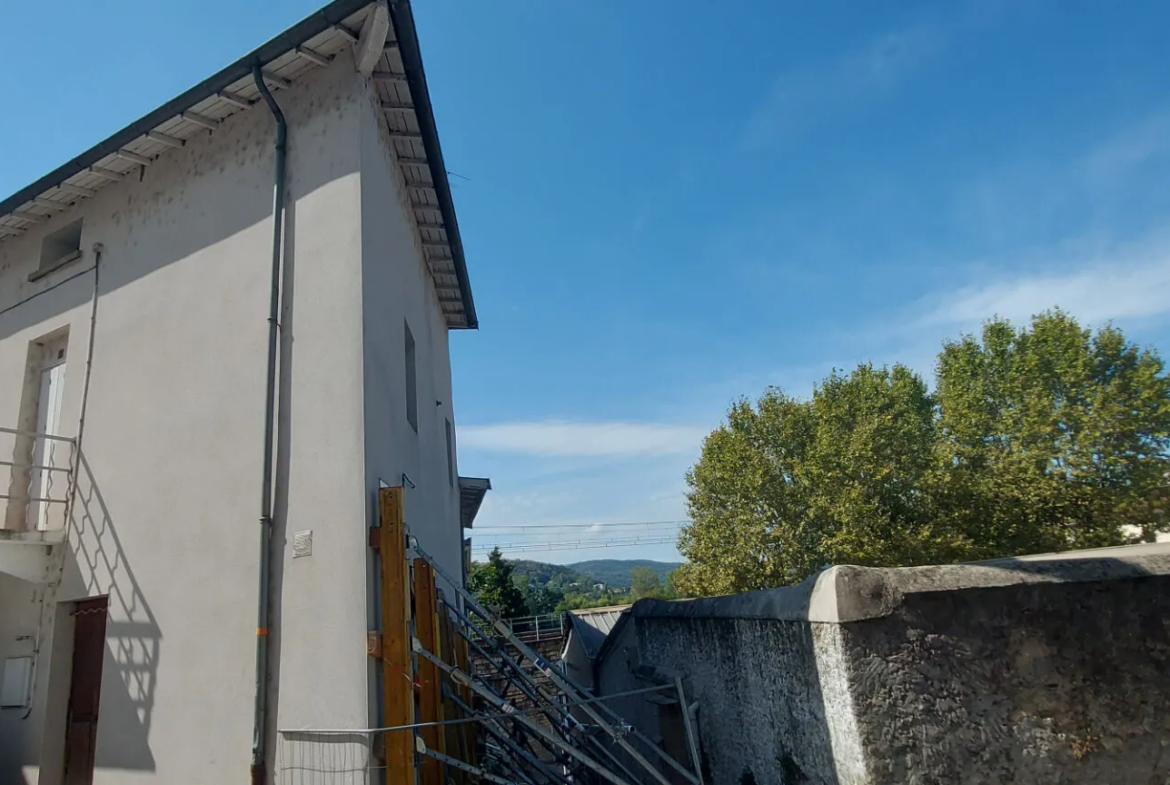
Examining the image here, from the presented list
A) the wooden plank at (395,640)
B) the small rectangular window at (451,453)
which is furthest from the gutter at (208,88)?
the small rectangular window at (451,453)

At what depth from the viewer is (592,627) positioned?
13914mm

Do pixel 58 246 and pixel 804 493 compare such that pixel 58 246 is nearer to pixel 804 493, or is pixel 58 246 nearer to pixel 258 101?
pixel 258 101

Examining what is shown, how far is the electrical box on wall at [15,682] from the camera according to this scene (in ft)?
19.4

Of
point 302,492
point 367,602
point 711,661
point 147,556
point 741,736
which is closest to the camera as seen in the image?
point 367,602

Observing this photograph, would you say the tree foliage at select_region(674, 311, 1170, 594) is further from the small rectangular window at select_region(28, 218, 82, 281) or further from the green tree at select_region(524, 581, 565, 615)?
the green tree at select_region(524, 581, 565, 615)

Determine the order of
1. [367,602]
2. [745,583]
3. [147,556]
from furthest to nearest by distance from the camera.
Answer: [745,583]
[147,556]
[367,602]

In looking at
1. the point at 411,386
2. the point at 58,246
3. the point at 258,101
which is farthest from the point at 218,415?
the point at 58,246

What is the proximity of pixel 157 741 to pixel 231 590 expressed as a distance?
129cm

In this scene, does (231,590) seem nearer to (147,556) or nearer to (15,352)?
(147,556)

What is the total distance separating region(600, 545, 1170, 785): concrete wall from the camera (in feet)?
12.2

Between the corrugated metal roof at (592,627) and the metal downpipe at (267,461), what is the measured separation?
24.2 feet

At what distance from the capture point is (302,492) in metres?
4.70

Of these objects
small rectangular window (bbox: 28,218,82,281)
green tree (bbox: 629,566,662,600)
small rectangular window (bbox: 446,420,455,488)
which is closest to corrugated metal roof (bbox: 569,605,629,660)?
small rectangular window (bbox: 446,420,455,488)

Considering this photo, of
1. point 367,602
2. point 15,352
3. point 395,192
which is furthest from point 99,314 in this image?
point 367,602
